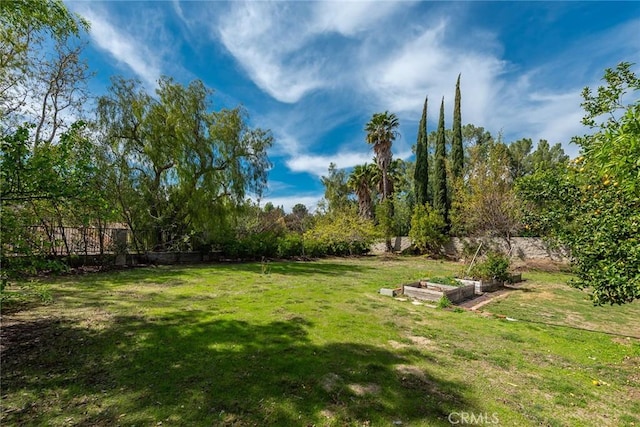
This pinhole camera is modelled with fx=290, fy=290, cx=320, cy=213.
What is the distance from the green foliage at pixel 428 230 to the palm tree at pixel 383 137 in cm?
325

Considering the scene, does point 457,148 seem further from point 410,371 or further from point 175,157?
point 410,371

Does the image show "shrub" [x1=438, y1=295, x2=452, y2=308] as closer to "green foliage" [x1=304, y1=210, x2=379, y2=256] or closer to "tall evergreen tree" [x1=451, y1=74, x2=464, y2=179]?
"green foliage" [x1=304, y1=210, x2=379, y2=256]

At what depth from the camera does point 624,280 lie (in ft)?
9.86

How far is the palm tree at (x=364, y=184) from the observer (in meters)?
24.8

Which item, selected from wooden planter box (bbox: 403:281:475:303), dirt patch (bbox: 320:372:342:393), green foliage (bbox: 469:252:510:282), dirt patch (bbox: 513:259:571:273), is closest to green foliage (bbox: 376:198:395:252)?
dirt patch (bbox: 513:259:571:273)

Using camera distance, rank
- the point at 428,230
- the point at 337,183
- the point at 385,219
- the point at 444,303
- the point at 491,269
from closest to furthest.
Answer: the point at 444,303, the point at 491,269, the point at 428,230, the point at 385,219, the point at 337,183

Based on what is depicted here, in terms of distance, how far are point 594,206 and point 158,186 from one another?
14365mm

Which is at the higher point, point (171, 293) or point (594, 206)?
point (594, 206)

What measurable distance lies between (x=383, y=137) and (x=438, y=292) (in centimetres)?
1763

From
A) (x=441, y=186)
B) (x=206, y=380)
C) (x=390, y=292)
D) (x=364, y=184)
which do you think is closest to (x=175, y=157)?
(x=390, y=292)

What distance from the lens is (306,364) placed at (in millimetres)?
3455

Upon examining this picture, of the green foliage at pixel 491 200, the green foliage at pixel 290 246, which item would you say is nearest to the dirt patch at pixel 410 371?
the green foliage at pixel 290 246

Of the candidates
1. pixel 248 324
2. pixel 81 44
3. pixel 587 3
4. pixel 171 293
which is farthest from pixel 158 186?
pixel 587 3

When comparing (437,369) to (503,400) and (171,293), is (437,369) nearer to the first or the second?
(503,400)
